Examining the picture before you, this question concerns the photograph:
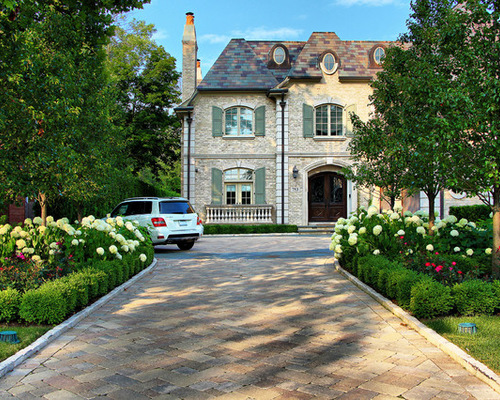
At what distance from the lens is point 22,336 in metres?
5.00

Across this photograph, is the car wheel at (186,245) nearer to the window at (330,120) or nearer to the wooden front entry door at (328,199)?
the wooden front entry door at (328,199)

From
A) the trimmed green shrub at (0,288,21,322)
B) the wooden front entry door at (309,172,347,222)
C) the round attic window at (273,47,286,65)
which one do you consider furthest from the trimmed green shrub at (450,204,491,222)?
the trimmed green shrub at (0,288,21,322)

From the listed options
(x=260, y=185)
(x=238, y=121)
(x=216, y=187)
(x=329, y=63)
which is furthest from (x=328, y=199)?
(x=329, y=63)

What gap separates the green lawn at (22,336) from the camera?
4450 mm

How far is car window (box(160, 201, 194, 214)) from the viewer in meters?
15.0

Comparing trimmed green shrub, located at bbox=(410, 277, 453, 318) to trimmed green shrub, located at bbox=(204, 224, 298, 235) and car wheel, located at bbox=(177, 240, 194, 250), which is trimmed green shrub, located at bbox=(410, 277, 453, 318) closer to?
car wheel, located at bbox=(177, 240, 194, 250)

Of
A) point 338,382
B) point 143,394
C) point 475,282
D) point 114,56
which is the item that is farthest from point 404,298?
point 114,56

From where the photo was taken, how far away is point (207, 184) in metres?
24.9

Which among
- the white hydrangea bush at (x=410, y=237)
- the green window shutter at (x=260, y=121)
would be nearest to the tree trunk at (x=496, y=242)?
the white hydrangea bush at (x=410, y=237)

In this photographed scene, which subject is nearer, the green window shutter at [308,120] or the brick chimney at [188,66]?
the green window shutter at [308,120]

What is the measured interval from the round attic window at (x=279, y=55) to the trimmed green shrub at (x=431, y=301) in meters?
23.3

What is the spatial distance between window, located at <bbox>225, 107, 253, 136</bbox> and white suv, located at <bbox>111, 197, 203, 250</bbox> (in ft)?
34.4

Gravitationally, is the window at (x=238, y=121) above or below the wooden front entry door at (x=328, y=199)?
above

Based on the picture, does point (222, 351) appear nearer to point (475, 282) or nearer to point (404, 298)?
point (404, 298)
